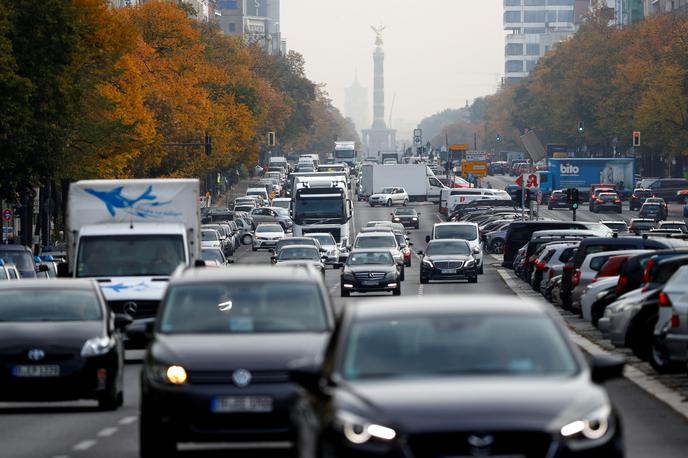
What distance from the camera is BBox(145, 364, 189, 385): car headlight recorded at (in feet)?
47.3

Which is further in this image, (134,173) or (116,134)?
(134,173)

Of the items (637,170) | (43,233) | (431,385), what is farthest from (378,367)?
(637,170)

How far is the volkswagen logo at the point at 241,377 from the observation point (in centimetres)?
1429

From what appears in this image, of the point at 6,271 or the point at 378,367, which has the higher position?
the point at 378,367

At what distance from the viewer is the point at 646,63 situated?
138 meters

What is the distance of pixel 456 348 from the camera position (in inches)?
430

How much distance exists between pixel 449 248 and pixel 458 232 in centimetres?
721

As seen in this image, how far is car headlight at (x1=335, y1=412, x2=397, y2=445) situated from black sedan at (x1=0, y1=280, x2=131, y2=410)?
9879 millimetres

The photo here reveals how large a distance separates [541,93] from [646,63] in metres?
50.0

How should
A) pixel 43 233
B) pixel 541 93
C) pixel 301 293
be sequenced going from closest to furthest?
pixel 301 293
pixel 43 233
pixel 541 93

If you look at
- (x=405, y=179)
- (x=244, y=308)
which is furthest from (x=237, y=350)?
(x=405, y=179)

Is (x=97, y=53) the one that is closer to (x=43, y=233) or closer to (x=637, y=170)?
(x=43, y=233)

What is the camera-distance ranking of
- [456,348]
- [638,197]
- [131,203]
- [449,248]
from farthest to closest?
Answer: 1. [638,197]
2. [449,248]
3. [131,203]
4. [456,348]

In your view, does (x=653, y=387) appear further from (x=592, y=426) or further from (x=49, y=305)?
(x=592, y=426)
